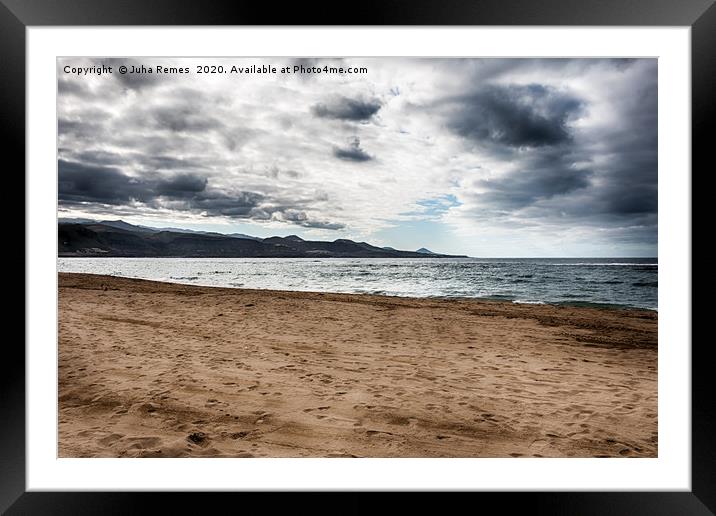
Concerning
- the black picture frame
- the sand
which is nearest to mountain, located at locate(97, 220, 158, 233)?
the sand

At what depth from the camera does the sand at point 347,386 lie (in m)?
2.04

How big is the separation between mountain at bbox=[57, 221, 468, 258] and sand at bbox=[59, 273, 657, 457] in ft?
81.4

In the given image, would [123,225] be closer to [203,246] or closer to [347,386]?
[203,246]

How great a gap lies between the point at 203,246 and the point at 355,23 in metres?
31.4

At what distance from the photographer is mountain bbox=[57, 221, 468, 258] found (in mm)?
27609

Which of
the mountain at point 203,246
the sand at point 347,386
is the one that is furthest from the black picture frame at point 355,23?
the mountain at point 203,246

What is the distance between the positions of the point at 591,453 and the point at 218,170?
3170 cm

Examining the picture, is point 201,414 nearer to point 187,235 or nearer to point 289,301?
point 289,301

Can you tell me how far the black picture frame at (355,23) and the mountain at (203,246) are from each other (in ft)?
95.1

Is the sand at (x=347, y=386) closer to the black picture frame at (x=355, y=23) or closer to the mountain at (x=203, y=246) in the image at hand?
the black picture frame at (x=355, y=23)

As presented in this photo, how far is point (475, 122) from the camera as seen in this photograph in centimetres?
2483

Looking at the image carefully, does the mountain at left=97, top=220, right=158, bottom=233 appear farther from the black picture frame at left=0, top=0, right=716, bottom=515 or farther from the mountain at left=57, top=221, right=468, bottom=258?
the black picture frame at left=0, top=0, right=716, bottom=515

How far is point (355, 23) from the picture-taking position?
1410mm
